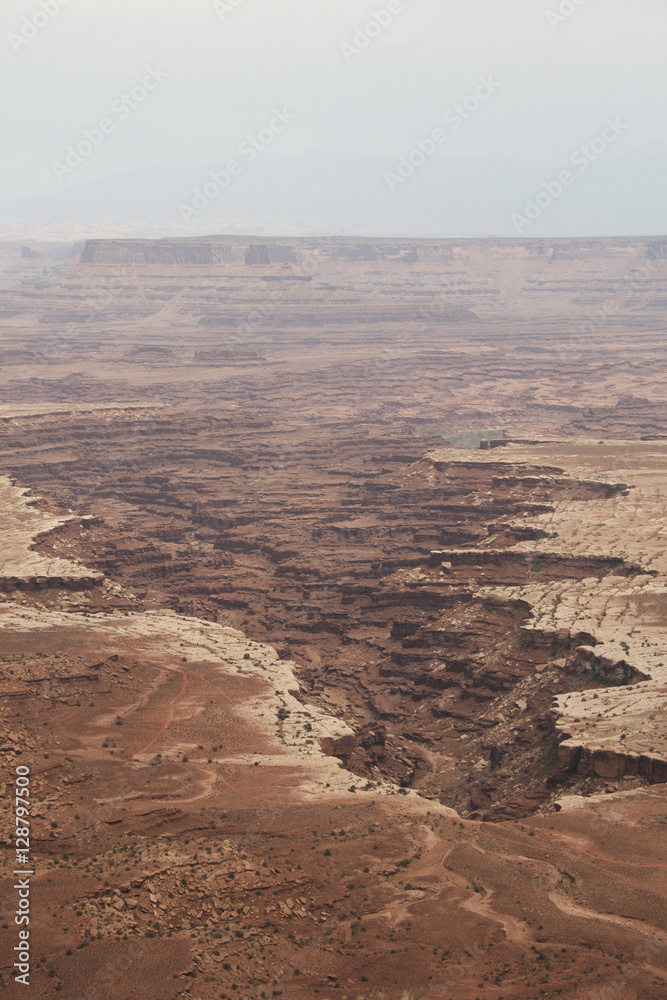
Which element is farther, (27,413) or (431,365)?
(431,365)

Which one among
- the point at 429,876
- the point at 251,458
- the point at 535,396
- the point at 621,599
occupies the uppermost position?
the point at 535,396

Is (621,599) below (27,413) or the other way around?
below

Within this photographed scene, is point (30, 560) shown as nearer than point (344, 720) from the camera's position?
No

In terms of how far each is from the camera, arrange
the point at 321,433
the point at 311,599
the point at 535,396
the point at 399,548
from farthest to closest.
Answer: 1. the point at 535,396
2. the point at 321,433
3. the point at 399,548
4. the point at 311,599

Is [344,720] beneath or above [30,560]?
beneath

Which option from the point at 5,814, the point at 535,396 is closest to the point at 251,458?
the point at 535,396

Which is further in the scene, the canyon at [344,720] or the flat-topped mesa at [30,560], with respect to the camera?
the flat-topped mesa at [30,560]

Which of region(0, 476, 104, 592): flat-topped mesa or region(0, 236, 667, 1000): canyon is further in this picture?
region(0, 476, 104, 592): flat-topped mesa

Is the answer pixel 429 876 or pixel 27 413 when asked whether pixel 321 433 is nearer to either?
pixel 27 413
